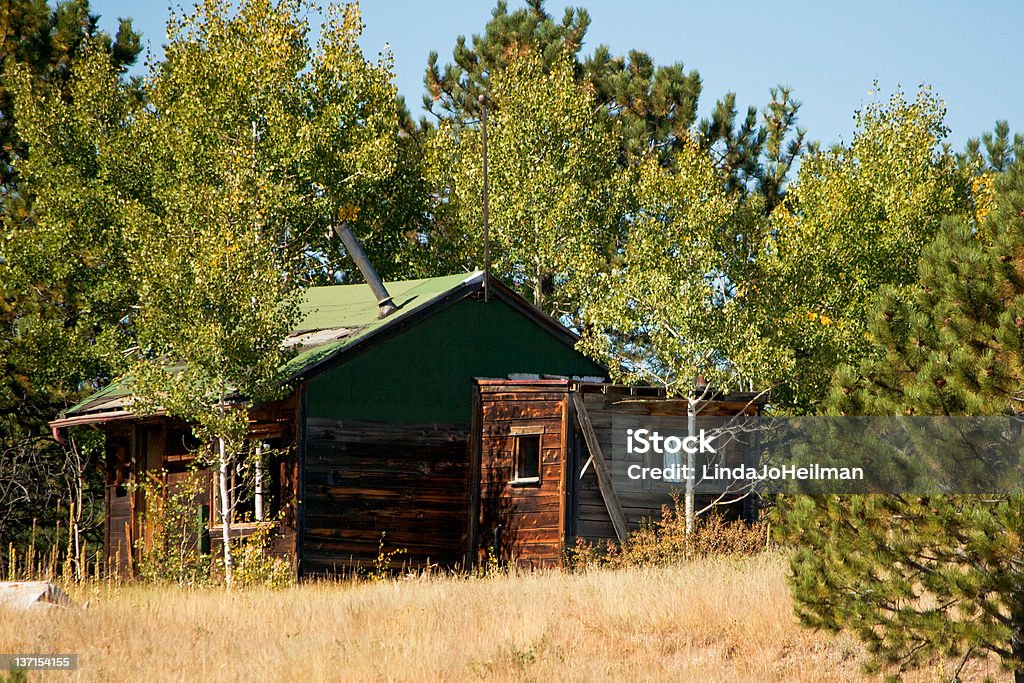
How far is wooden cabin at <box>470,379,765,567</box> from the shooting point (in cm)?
→ 2056

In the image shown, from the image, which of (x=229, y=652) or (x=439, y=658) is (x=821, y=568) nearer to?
(x=439, y=658)

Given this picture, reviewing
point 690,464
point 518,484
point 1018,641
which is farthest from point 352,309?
point 1018,641

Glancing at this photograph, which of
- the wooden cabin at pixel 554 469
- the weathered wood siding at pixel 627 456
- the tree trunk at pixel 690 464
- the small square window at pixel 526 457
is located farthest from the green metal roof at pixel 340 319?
the tree trunk at pixel 690 464

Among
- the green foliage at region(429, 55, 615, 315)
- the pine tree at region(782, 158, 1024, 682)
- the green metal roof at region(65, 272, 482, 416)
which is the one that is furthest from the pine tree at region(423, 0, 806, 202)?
the pine tree at region(782, 158, 1024, 682)

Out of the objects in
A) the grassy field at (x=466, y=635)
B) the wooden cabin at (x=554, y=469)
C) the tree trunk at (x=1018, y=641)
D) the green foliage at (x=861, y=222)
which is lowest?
the grassy field at (x=466, y=635)

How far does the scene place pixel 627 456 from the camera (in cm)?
2117

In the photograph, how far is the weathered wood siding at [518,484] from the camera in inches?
810

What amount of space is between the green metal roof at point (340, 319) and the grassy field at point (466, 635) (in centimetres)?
541

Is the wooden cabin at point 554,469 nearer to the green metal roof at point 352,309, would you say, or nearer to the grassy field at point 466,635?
the green metal roof at point 352,309

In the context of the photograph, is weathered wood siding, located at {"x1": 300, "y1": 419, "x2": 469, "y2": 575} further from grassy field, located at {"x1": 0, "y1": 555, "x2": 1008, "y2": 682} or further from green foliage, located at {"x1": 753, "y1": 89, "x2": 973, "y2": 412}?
green foliage, located at {"x1": 753, "y1": 89, "x2": 973, "y2": 412}

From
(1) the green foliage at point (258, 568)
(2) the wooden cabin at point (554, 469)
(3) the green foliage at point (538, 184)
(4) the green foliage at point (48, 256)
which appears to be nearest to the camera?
(1) the green foliage at point (258, 568)

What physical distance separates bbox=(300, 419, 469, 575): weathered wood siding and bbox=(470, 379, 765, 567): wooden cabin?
43 cm

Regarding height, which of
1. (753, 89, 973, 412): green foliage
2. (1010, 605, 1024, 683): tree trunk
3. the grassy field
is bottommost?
the grassy field

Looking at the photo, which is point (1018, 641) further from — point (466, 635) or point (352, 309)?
point (352, 309)
